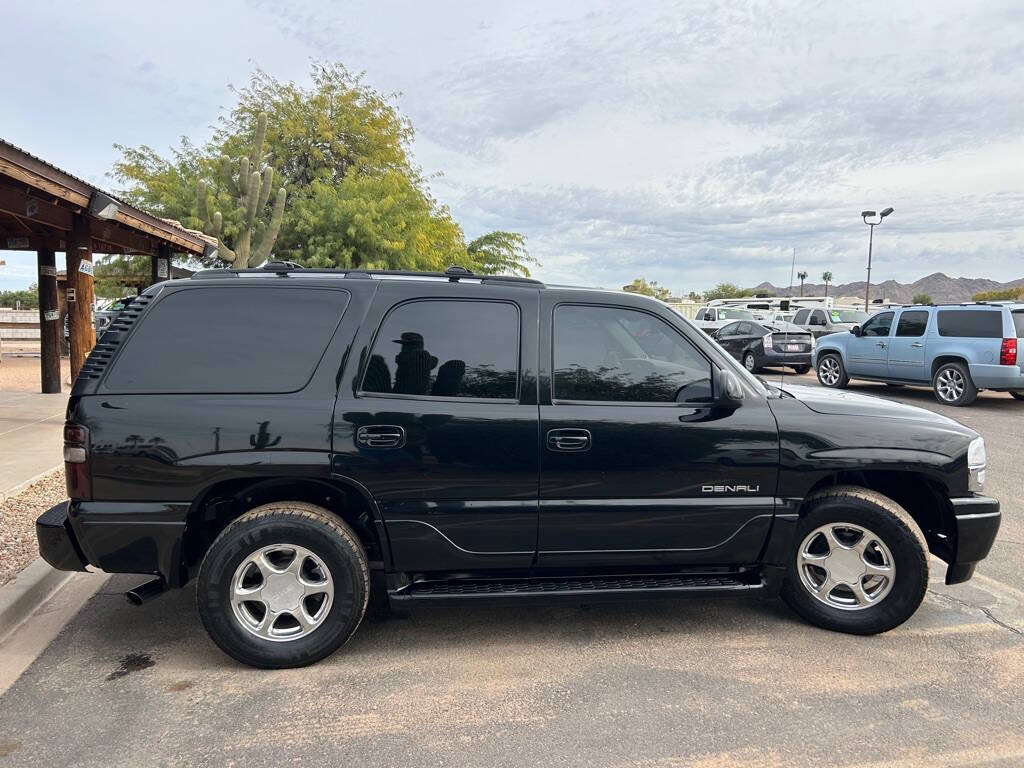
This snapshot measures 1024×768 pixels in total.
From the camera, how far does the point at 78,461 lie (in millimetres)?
3117

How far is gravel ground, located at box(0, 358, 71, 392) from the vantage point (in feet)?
42.3

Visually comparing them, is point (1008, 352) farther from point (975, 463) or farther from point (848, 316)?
point (848, 316)

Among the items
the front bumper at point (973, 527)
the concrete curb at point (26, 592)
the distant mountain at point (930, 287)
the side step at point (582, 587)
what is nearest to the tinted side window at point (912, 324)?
the front bumper at point (973, 527)

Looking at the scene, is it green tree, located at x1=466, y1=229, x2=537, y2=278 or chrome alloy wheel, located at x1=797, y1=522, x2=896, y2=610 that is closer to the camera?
chrome alloy wheel, located at x1=797, y1=522, x2=896, y2=610

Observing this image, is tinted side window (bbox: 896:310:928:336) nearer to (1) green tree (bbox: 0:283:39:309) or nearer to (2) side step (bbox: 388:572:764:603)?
(2) side step (bbox: 388:572:764:603)

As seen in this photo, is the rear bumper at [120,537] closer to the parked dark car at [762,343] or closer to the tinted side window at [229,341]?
the tinted side window at [229,341]

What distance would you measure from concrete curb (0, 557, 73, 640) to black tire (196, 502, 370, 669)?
1350 mm

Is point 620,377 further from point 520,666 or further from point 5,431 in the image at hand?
point 5,431

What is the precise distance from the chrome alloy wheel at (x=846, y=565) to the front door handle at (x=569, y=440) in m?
1.30

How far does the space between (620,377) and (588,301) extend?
0.43 meters

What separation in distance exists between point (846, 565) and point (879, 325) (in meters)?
11.7

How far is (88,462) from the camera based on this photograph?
10.2ft

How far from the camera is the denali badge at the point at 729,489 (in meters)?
3.39

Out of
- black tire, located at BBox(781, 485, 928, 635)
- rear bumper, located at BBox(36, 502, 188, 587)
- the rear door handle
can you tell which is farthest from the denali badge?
rear bumper, located at BBox(36, 502, 188, 587)
